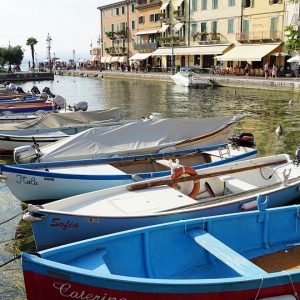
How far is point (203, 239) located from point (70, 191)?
13.3 ft

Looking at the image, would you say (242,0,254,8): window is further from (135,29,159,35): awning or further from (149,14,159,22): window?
(149,14,159,22): window

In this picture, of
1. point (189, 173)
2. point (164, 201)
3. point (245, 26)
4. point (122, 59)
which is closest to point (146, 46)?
point (122, 59)

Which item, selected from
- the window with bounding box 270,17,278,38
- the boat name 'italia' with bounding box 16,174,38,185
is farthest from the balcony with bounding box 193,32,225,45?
the boat name 'italia' with bounding box 16,174,38,185

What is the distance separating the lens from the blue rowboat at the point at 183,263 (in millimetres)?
4449

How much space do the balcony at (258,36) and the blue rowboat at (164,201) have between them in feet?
114

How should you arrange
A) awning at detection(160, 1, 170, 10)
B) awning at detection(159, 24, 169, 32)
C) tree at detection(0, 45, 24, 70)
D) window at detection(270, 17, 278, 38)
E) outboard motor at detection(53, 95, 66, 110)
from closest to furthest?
outboard motor at detection(53, 95, 66, 110) < window at detection(270, 17, 278, 38) < awning at detection(160, 1, 170, 10) < awning at detection(159, 24, 169, 32) < tree at detection(0, 45, 24, 70)

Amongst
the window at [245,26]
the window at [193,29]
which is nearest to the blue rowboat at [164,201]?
the window at [245,26]

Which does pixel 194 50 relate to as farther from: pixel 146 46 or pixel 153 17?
pixel 153 17

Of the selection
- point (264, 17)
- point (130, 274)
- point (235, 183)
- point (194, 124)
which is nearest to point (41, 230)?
point (130, 274)

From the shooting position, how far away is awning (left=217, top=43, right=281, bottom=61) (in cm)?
4134

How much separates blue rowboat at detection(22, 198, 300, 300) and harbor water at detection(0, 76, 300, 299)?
1.91 metres

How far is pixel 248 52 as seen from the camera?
43.3 meters

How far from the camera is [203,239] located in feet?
18.7

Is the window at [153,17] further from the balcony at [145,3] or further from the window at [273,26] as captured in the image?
the window at [273,26]
